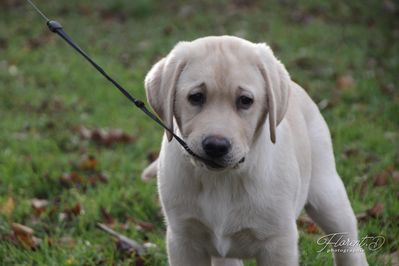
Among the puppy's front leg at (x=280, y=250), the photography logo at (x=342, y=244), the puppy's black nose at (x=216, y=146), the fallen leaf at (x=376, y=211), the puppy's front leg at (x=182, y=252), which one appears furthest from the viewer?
the fallen leaf at (x=376, y=211)

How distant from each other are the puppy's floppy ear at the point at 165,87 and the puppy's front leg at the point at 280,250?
26.4 inches

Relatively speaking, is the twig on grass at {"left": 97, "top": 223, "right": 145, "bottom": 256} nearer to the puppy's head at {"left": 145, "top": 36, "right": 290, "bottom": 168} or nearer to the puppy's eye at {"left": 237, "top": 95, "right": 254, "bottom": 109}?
the puppy's head at {"left": 145, "top": 36, "right": 290, "bottom": 168}

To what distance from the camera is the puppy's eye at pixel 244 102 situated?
9.66 feet

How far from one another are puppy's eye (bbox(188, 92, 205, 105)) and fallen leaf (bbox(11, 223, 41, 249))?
1688mm

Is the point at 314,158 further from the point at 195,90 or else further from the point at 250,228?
the point at 195,90

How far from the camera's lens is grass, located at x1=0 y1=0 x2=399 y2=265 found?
4375mm

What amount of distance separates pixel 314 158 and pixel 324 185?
16 cm

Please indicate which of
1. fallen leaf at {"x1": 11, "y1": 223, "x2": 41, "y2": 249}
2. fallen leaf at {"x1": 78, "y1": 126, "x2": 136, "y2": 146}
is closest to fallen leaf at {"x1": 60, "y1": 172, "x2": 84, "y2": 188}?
fallen leaf at {"x1": 11, "y1": 223, "x2": 41, "y2": 249}

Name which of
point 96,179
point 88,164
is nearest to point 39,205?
point 96,179

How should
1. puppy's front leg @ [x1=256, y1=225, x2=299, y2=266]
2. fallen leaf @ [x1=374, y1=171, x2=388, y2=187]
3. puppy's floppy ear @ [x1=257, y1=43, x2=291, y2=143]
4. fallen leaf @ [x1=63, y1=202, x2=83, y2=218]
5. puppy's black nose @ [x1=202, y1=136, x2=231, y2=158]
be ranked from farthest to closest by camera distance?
fallen leaf @ [x1=374, y1=171, x2=388, y2=187]
fallen leaf @ [x1=63, y1=202, x2=83, y2=218]
puppy's front leg @ [x1=256, y1=225, x2=299, y2=266]
puppy's floppy ear @ [x1=257, y1=43, x2=291, y2=143]
puppy's black nose @ [x1=202, y1=136, x2=231, y2=158]

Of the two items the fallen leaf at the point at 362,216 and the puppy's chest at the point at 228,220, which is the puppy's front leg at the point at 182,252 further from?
the fallen leaf at the point at 362,216

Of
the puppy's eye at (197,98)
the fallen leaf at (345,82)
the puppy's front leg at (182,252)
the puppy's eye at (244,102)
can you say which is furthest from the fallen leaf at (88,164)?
the fallen leaf at (345,82)

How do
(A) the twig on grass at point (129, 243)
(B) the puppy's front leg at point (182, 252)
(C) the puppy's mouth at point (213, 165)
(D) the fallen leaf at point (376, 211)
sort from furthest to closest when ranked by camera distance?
(D) the fallen leaf at point (376, 211) → (A) the twig on grass at point (129, 243) → (B) the puppy's front leg at point (182, 252) → (C) the puppy's mouth at point (213, 165)

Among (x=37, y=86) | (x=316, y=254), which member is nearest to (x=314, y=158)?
(x=316, y=254)
